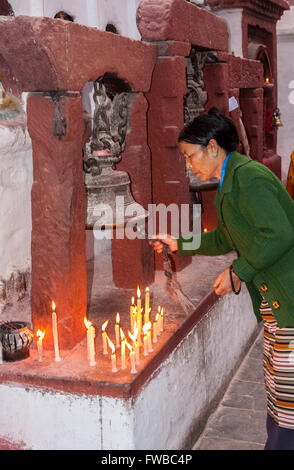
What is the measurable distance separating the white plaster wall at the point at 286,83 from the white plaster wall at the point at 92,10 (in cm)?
582

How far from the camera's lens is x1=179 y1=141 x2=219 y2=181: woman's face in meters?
3.25

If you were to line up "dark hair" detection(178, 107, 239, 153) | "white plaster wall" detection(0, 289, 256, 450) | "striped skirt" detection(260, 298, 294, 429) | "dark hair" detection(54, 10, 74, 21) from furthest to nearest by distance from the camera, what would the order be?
1. "dark hair" detection(54, 10, 74, 21)
2. "white plaster wall" detection(0, 289, 256, 450)
3. "dark hair" detection(178, 107, 239, 153)
4. "striped skirt" detection(260, 298, 294, 429)

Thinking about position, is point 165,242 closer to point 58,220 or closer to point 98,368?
point 58,220

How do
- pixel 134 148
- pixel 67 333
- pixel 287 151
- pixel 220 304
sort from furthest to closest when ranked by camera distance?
pixel 287 151
pixel 220 304
pixel 134 148
pixel 67 333

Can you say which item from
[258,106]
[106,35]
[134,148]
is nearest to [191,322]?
[134,148]

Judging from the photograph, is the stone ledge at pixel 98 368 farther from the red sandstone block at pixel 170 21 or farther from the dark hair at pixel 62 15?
the dark hair at pixel 62 15

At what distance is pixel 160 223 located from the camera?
17.2ft

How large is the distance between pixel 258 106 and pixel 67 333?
5272 mm

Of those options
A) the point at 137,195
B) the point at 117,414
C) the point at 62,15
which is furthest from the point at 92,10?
the point at 117,414

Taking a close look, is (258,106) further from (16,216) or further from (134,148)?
(16,216)

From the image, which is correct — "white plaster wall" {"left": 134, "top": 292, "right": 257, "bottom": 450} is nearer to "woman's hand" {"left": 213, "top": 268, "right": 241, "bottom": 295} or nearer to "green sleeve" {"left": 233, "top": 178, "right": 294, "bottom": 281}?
"woman's hand" {"left": 213, "top": 268, "right": 241, "bottom": 295}

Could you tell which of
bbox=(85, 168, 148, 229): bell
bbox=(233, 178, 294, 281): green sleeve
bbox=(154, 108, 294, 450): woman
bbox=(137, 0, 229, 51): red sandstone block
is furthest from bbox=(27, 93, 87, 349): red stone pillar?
bbox=(137, 0, 229, 51): red sandstone block

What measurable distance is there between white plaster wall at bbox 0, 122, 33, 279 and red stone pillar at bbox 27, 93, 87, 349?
0.58m

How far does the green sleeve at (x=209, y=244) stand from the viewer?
3736 millimetres
